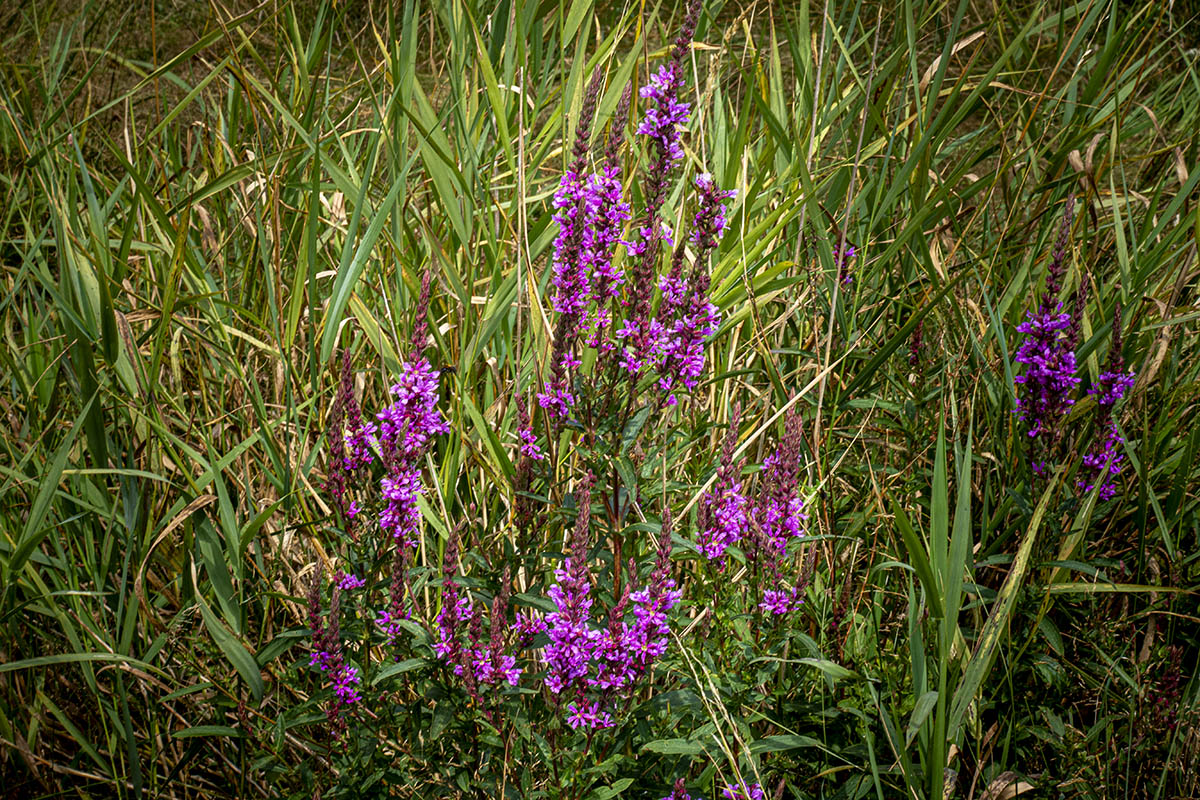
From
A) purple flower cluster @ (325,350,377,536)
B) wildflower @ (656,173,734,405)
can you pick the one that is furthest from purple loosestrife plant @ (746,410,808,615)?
purple flower cluster @ (325,350,377,536)

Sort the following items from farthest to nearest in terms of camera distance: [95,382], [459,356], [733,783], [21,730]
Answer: [459,356], [21,730], [95,382], [733,783]

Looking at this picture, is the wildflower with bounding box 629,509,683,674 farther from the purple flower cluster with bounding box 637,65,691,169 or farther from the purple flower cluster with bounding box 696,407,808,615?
the purple flower cluster with bounding box 637,65,691,169

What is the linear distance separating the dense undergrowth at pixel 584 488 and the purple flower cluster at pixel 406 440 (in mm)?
12

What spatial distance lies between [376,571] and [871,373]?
1248mm

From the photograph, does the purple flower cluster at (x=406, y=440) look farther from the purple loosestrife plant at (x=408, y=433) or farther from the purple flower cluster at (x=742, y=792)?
the purple flower cluster at (x=742, y=792)

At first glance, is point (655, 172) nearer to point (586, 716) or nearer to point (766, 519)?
point (766, 519)

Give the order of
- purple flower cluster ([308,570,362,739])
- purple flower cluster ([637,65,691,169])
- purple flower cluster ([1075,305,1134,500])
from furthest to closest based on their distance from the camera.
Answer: purple flower cluster ([1075,305,1134,500]) → purple flower cluster ([637,65,691,169]) → purple flower cluster ([308,570,362,739])

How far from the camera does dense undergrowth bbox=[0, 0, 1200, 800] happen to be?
1.73 m

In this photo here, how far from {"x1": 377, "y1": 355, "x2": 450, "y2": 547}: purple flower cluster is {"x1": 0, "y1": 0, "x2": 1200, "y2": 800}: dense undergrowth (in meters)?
0.01

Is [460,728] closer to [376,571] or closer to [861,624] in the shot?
[376,571]

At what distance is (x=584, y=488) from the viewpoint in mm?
1557

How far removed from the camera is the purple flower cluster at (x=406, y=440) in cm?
171

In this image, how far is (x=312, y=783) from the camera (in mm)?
1697

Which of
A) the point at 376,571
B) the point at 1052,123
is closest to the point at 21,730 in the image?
the point at 376,571
